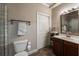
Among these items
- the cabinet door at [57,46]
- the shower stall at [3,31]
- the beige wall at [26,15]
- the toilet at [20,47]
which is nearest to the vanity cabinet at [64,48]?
the cabinet door at [57,46]

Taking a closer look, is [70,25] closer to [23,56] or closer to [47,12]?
[47,12]

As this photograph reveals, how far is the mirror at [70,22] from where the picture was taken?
4.51ft

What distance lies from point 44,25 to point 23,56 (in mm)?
618

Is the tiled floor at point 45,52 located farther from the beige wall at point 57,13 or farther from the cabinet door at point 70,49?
the beige wall at point 57,13

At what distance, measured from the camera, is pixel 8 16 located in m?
1.42

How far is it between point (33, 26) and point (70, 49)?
28.3 inches

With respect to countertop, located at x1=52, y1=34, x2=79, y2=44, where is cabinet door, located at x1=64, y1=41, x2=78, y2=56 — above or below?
below

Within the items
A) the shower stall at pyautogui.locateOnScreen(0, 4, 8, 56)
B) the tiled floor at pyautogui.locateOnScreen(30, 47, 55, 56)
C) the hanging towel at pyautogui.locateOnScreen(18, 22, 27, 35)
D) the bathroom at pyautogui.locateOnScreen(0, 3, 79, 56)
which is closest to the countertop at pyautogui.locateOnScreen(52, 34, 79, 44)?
the bathroom at pyautogui.locateOnScreen(0, 3, 79, 56)

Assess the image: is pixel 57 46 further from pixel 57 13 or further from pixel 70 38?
pixel 57 13

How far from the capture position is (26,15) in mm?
1428

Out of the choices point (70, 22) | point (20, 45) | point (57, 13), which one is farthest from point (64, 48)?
point (20, 45)

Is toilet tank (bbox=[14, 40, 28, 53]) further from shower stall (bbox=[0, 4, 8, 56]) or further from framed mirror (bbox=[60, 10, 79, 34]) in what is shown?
framed mirror (bbox=[60, 10, 79, 34])

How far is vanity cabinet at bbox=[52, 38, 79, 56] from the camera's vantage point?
4.18 ft

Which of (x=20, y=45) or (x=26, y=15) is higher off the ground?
(x=26, y=15)
